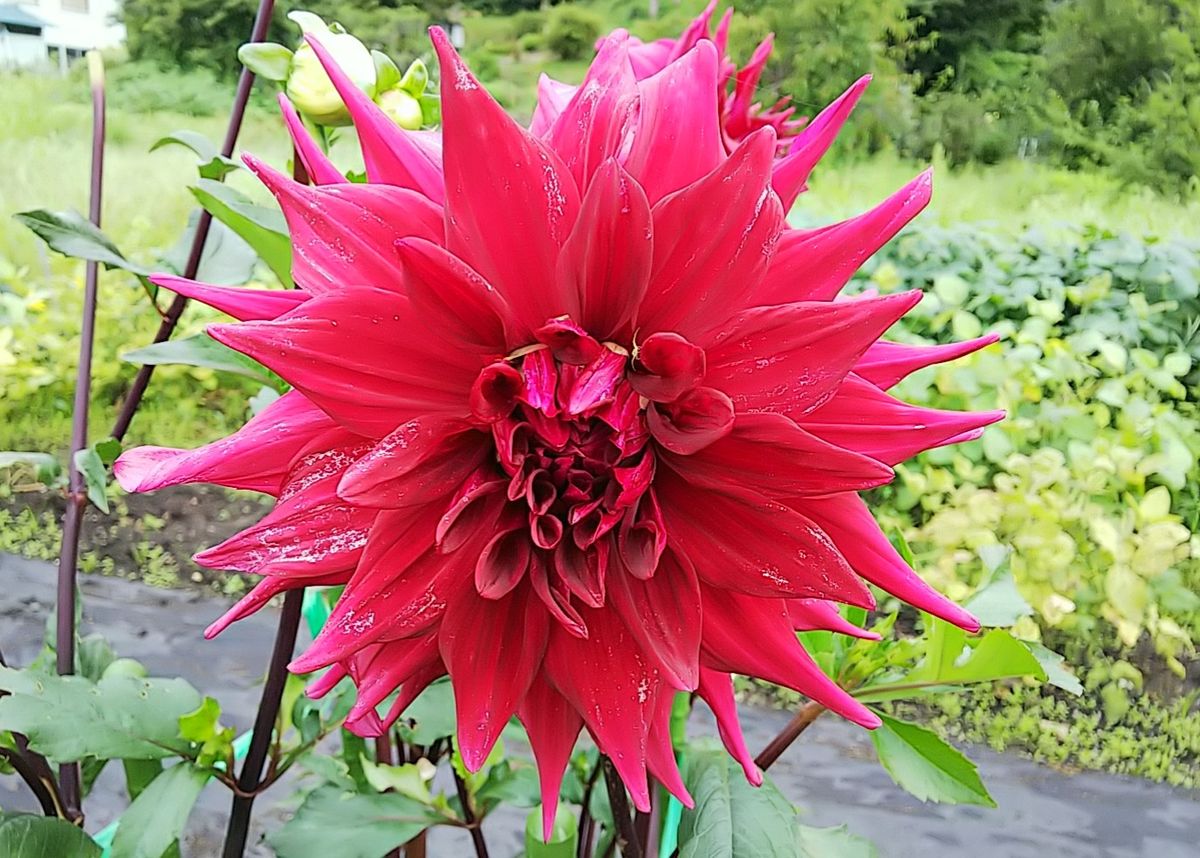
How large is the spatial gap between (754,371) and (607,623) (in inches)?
2.8

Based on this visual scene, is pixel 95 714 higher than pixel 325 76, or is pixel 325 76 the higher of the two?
pixel 325 76

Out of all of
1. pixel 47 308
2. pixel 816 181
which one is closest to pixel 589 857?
pixel 47 308

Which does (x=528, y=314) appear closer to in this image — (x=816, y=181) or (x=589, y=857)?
(x=589, y=857)

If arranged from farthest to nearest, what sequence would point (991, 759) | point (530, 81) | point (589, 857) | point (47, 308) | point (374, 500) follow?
1. point (530, 81)
2. point (47, 308)
3. point (991, 759)
4. point (589, 857)
5. point (374, 500)

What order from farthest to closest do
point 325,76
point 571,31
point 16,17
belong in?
point 571,31
point 16,17
point 325,76

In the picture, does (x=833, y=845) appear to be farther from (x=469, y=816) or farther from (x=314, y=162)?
(x=314, y=162)

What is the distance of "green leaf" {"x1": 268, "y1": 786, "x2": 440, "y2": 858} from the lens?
446 millimetres

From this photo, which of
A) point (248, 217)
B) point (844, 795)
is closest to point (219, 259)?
point (248, 217)

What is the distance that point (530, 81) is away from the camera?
2092 millimetres

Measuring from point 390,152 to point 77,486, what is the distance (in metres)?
0.31

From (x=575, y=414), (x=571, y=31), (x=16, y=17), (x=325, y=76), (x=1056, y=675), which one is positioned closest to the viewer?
(x=575, y=414)

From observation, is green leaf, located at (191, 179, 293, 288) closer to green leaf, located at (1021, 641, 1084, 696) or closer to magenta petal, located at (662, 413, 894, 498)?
magenta petal, located at (662, 413, 894, 498)

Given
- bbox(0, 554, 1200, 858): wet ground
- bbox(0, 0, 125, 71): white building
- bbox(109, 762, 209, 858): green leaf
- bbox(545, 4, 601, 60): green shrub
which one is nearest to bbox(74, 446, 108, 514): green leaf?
bbox(109, 762, 209, 858): green leaf

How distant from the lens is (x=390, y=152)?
23cm
